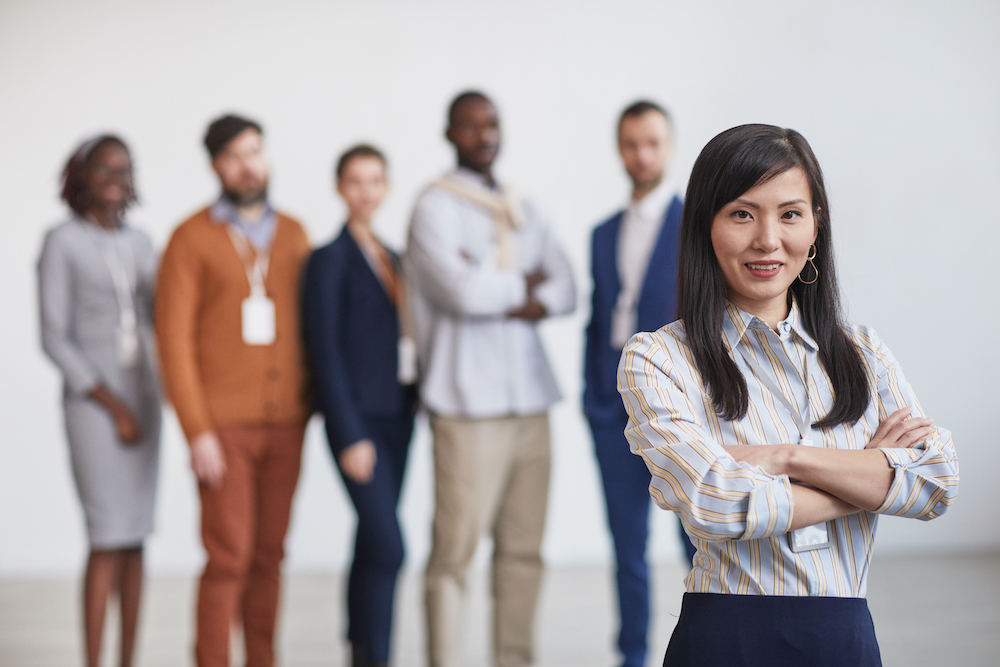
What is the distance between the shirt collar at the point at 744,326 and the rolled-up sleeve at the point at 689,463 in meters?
0.10

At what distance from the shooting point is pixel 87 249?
3246 millimetres

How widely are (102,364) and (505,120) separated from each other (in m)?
2.95

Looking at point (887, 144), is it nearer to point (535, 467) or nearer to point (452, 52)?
point (452, 52)

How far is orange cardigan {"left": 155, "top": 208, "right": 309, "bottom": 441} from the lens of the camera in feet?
9.89

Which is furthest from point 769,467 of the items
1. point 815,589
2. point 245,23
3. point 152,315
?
point 245,23

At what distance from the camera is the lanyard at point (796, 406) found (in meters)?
1.37

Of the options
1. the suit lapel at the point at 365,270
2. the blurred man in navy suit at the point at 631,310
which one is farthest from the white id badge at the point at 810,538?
the suit lapel at the point at 365,270

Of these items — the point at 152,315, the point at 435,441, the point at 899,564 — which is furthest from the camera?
the point at 899,564

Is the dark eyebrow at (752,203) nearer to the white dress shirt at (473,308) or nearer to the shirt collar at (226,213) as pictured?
the white dress shirt at (473,308)

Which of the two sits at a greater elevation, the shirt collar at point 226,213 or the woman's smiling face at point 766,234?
the shirt collar at point 226,213

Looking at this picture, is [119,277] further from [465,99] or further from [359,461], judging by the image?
[465,99]

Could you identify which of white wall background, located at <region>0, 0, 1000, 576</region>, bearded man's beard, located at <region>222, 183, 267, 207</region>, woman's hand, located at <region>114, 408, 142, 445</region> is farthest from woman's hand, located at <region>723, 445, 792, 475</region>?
white wall background, located at <region>0, 0, 1000, 576</region>

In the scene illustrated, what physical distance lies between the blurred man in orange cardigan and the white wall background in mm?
2311

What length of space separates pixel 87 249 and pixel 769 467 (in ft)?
8.88
